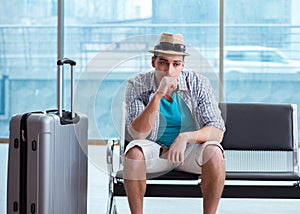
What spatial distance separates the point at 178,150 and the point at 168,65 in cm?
38

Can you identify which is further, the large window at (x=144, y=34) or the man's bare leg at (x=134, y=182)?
the large window at (x=144, y=34)

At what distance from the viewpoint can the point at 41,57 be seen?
6531mm

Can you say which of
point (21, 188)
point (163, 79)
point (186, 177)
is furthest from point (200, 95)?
point (21, 188)

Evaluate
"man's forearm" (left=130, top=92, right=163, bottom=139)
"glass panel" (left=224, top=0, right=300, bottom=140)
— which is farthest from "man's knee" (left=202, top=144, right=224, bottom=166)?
"glass panel" (left=224, top=0, right=300, bottom=140)

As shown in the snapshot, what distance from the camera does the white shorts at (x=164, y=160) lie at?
3.00 m

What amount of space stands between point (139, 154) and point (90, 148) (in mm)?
454

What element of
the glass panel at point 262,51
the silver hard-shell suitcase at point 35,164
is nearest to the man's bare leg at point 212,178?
the silver hard-shell suitcase at point 35,164

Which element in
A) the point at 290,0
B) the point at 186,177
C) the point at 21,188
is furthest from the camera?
the point at 290,0

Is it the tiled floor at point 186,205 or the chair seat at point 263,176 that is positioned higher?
the chair seat at point 263,176

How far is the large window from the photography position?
6.26 metres

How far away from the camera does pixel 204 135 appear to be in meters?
3.04

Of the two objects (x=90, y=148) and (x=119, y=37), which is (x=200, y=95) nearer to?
(x=90, y=148)

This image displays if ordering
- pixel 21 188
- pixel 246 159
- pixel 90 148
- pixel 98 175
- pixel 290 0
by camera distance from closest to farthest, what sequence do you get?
pixel 21 188 < pixel 90 148 < pixel 246 159 < pixel 98 175 < pixel 290 0

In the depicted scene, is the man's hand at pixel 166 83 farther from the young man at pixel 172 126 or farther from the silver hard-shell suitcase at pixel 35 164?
the silver hard-shell suitcase at pixel 35 164
